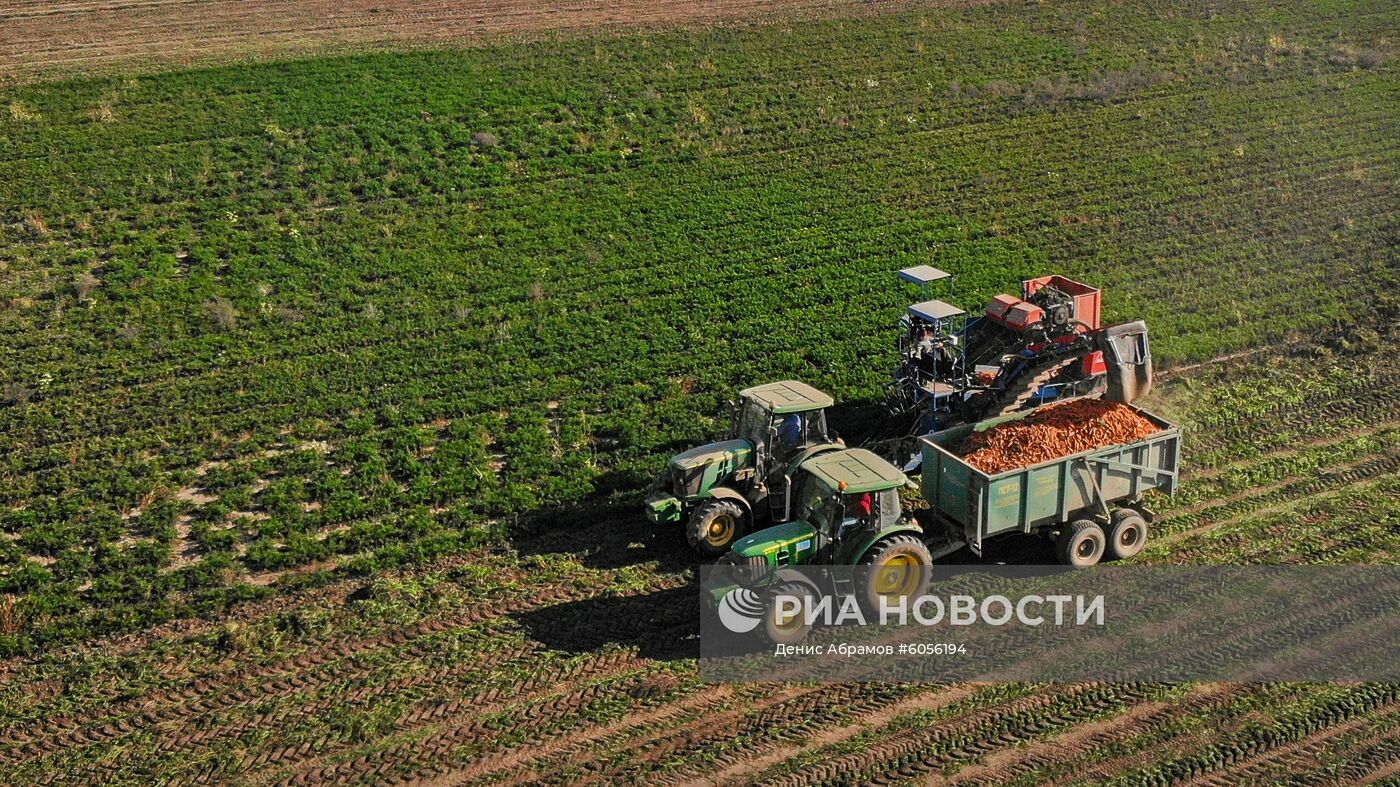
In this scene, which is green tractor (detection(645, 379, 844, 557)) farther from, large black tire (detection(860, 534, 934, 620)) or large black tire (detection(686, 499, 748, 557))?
large black tire (detection(860, 534, 934, 620))

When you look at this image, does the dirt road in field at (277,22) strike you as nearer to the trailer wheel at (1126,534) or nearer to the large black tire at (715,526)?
the large black tire at (715,526)

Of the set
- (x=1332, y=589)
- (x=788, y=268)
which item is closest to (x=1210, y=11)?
(x=788, y=268)

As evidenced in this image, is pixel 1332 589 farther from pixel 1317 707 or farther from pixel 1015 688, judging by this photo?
pixel 1015 688

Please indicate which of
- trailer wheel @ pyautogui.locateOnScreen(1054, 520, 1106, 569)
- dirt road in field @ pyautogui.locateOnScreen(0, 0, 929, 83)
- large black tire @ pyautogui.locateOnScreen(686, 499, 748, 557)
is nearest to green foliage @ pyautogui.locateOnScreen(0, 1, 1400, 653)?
dirt road in field @ pyautogui.locateOnScreen(0, 0, 929, 83)

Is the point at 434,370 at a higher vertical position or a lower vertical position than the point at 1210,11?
lower

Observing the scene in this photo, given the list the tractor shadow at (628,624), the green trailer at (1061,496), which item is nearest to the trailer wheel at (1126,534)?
the green trailer at (1061,496)

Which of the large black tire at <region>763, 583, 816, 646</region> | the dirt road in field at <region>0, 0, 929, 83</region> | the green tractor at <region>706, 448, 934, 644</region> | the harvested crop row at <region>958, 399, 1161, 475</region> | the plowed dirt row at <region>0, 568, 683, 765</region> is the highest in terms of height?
the dirt road in field at <region>0, 0, 929, 83</region>
